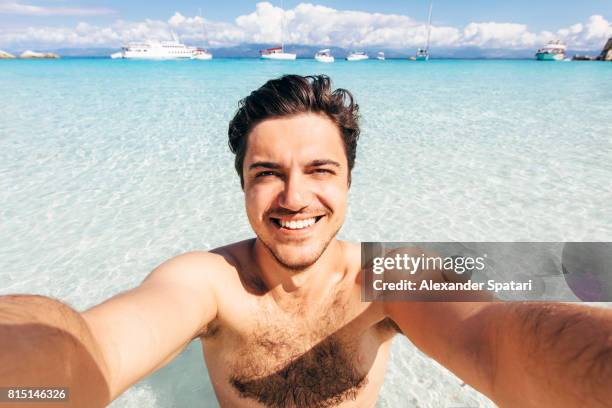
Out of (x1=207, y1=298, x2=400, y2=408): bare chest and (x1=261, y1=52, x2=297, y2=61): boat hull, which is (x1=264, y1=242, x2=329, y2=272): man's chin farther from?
(x1=261, y1=52, x2=297, y2=61): boat hull

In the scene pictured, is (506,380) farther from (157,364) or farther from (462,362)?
(157,364)

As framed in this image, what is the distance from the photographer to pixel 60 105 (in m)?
14.5

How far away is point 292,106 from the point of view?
1831 millimetres

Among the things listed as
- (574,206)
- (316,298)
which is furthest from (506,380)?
(574,206)

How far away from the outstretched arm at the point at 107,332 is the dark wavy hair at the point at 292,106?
63 cm

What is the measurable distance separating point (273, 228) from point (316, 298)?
0.47m

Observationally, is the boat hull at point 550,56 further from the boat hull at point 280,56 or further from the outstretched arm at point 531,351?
the outstretched arm at point 531,351

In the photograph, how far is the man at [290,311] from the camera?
1124mm

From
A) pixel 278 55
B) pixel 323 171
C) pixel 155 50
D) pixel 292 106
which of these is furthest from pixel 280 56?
pixel 323 171

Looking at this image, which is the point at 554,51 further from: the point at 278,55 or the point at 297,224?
the point at 297,224

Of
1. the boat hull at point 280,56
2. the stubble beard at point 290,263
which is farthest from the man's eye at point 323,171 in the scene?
the boat hull at point 280,56

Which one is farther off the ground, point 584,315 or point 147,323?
point 584,315

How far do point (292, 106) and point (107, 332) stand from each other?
127cm

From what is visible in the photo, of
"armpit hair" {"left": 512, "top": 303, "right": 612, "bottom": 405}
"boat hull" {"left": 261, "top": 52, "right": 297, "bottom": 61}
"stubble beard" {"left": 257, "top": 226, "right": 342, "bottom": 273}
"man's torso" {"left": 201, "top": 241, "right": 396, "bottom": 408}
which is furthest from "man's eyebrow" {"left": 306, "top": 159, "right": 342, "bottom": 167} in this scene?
"boat hull" {"left": 261, "top": 52, "right": 297, "bottom": 61}
